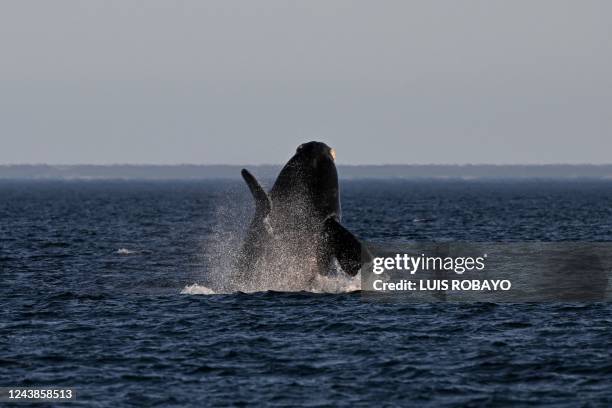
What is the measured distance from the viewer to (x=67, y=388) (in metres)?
22.4

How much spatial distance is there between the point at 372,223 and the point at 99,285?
5246 centimetres

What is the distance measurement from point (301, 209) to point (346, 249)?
2391 millimetres

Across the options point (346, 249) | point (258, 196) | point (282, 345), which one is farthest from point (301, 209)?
point (282, 345)

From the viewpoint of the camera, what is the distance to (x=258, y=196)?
3111 cm

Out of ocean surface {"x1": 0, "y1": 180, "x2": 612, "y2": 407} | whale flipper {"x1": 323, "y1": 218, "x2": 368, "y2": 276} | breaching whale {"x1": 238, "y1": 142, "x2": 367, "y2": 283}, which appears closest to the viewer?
ocean surface {"x1": 0, "y1": 180, "x2": 612, "y2": 407}

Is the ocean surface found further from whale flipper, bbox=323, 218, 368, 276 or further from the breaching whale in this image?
the breaching whale

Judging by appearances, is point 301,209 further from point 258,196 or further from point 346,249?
point 346,249

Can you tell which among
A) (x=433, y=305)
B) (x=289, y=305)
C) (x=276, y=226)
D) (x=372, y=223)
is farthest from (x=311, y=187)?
(x=372, y=223)

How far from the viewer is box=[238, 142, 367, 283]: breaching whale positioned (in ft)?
101

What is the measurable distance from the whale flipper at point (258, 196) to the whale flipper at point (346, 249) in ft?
7.15

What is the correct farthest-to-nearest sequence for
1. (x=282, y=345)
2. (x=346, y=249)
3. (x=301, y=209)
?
(x=301, y=209) < (x=346, y=249) < (x=282, y=345)

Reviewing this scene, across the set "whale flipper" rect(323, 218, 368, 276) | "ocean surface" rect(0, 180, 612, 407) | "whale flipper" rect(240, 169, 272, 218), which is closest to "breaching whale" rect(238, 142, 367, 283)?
"whale flipper" rect(240, 169, 272, 218)

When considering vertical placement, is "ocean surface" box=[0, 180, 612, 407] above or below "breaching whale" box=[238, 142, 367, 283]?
below

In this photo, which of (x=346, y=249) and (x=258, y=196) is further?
(x=258, y=196)
